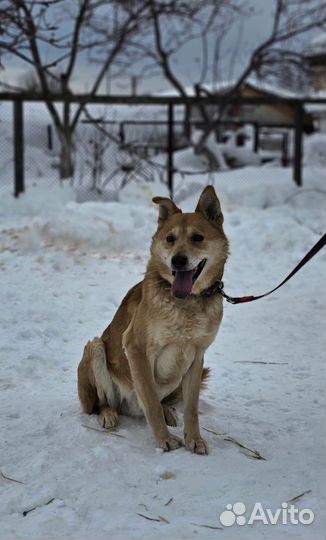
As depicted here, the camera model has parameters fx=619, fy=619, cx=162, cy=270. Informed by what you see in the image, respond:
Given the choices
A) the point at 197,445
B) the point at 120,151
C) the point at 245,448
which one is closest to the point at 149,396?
the point at 197,445

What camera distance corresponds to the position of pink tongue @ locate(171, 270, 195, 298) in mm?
3414

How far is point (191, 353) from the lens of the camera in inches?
140

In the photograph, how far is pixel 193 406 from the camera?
363cm

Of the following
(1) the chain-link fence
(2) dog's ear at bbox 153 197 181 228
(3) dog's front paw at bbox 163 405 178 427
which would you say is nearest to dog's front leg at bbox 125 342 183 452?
(3) dog's front paw at bbox 163 405 178 427

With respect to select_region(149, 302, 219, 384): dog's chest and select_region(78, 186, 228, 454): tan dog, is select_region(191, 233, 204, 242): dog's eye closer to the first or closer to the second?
select_region(78, 186, 228, 454): tan dog

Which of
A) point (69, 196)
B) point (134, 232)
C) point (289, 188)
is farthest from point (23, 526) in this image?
point (289, 188)

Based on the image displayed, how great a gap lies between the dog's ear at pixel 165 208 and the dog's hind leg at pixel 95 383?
2.98 feet

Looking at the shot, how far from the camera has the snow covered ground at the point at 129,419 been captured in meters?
2.78

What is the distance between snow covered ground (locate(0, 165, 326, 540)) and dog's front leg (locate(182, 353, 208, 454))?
7cm

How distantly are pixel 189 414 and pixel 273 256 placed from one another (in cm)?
526

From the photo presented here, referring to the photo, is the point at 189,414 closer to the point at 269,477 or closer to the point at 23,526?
the point at 269,477

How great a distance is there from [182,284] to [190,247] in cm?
22

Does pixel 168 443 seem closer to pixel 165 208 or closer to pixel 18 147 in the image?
pixel 165 208

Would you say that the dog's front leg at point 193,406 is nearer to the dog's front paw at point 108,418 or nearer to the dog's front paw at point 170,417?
the dog's front paw at point 170,417
